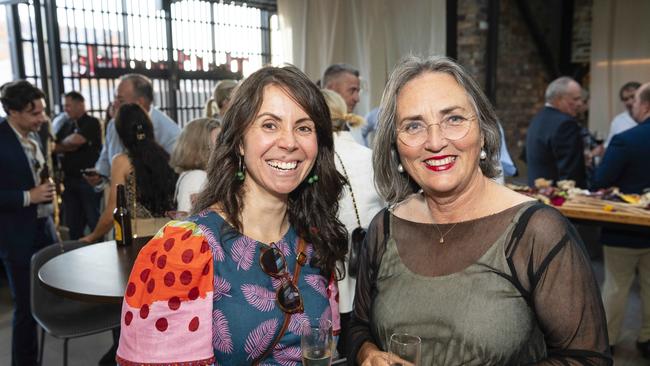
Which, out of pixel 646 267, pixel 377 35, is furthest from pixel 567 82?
pixel 377 35

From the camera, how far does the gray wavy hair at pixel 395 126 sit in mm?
1480

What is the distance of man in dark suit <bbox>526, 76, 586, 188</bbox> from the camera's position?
4.73 m

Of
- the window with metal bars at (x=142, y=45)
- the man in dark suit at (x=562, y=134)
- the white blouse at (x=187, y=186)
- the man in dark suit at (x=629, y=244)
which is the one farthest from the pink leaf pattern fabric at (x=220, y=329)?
the window with metal bars at (x=142, y=45)

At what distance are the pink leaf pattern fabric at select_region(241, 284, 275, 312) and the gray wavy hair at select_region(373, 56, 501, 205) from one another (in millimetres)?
503

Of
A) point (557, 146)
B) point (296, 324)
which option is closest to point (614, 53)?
point (557, 146)

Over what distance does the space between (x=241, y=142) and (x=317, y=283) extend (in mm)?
460

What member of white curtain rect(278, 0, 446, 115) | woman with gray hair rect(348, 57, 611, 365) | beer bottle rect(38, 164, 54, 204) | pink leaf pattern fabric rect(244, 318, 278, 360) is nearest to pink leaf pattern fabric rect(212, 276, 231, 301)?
pink leaf pattern fabric rect(244, 318, 278, 360)

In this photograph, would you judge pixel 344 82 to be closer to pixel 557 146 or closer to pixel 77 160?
pixel 557 146

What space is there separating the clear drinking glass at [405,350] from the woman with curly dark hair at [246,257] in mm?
315

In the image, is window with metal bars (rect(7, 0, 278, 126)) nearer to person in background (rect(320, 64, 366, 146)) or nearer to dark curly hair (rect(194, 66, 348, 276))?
person in background (rect(320, 64, 366, 146))

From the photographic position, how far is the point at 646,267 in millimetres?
Answer: 3842

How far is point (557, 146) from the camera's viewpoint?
4.80 m

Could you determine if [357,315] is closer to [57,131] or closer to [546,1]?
[57,131]
